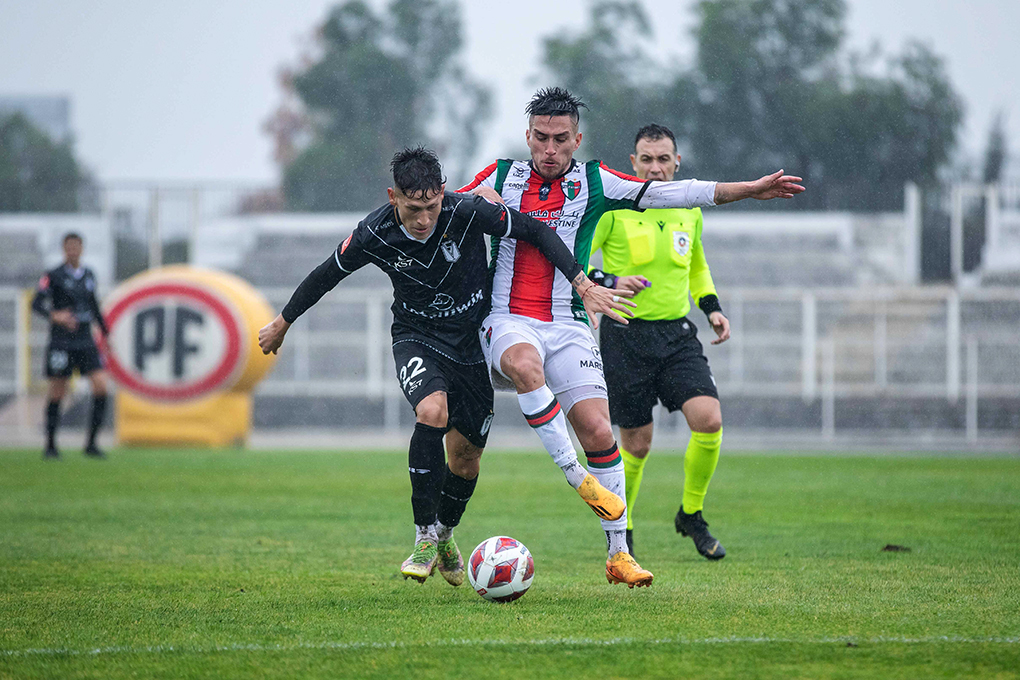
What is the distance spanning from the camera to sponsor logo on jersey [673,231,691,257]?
666 cm

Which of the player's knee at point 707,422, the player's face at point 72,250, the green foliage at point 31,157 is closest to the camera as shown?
the player's knee at point 707,422

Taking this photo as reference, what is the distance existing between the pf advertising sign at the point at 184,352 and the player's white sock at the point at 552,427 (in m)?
10.8

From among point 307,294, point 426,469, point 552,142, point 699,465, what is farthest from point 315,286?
point 699,465

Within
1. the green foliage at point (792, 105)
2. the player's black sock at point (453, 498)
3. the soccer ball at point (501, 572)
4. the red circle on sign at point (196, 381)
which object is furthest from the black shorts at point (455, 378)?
the green foliage at point (792, 105)

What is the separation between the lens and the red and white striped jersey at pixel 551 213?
5578 millimetres

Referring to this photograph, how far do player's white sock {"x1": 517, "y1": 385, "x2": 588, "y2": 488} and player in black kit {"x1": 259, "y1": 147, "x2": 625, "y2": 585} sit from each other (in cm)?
28

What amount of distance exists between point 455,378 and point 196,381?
11.1 meters

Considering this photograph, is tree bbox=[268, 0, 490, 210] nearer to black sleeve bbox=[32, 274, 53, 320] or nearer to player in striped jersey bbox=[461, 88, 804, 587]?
black sleeve bbox=[32, 274, 53, 320]

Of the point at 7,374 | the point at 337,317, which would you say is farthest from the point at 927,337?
the point at 7,374

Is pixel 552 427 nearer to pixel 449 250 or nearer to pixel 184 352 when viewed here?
pixel 449 250

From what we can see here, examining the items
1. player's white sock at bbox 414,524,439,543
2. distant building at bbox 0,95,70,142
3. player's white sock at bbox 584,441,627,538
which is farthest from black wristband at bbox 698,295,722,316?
distant building at bbox 0,95,70,142

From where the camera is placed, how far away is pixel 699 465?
21.4ft

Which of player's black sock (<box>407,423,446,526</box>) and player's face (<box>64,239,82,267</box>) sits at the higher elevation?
player's face (<box>64,239,82,267</box>)

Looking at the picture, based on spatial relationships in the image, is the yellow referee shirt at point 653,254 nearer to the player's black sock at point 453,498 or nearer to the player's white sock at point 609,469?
the player's white sock at point 609,469
